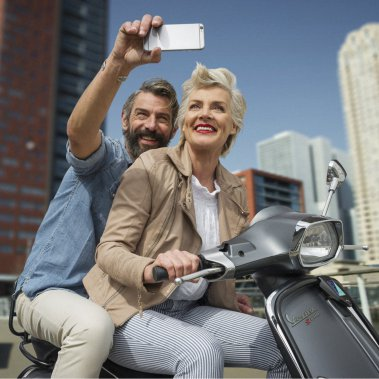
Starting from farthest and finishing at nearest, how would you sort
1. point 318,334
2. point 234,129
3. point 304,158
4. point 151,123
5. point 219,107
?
1. point 304,158
2. point 151,123
3. point 234,129
4. point 219,107
5. point 318,334

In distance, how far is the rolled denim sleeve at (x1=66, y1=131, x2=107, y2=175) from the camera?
1.40m

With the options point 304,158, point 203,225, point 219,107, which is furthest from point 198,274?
point 304,158

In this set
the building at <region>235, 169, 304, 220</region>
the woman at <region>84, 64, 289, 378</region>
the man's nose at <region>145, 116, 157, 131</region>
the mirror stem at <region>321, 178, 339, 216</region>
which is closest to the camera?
the woman at <region>84, 64, 289, 378</region>

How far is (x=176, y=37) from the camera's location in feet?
3.77

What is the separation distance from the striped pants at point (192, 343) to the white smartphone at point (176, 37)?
752mm

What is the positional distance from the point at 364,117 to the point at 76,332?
331ft

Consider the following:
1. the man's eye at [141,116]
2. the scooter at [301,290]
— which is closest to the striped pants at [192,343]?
the scooter at [301,290]

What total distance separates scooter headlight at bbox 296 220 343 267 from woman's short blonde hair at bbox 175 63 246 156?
627 millimetres

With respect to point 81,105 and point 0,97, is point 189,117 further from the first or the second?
point 0,97

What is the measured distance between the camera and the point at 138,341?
1170mm

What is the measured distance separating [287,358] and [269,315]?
0.35 feet

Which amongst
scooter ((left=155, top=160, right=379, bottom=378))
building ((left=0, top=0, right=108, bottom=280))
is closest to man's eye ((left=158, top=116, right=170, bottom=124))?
scooter ((left=155, top=160, right=379, bottom=378))

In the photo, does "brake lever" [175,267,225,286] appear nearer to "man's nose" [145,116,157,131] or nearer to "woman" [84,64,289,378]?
"woman" [84,64,289,378]

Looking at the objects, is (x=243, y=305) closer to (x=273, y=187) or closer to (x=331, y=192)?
(x=331, y=192)
